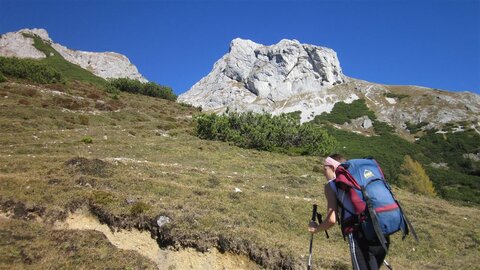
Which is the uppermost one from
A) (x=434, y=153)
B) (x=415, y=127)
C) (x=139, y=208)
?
(x=415, y=127)

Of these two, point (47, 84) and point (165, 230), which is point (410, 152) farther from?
point (165, 230)

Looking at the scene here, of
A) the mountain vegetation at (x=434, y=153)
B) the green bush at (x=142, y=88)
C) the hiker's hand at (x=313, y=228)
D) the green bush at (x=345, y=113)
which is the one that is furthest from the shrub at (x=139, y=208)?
the green bush at (x=345, y=113)

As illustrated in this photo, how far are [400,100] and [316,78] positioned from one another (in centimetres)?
4720

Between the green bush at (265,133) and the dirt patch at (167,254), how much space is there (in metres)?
37.8

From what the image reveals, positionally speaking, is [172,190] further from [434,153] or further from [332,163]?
[434,153]

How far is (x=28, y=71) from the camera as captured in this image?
72375 mm

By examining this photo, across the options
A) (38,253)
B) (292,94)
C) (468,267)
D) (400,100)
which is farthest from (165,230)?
(292,94)

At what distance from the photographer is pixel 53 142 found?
33969mm

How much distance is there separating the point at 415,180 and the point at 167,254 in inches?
2774


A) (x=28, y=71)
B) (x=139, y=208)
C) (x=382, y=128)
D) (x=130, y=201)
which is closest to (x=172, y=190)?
(x=130, y=201)

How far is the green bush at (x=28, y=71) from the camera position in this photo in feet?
230

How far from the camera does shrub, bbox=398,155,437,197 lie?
231 ft

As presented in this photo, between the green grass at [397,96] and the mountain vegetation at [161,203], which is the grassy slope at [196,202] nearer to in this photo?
the mountain vegetation at [161,203]

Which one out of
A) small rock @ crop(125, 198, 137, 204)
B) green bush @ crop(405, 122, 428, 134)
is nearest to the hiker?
small rock @ crop(125, 198, 137, 204)
